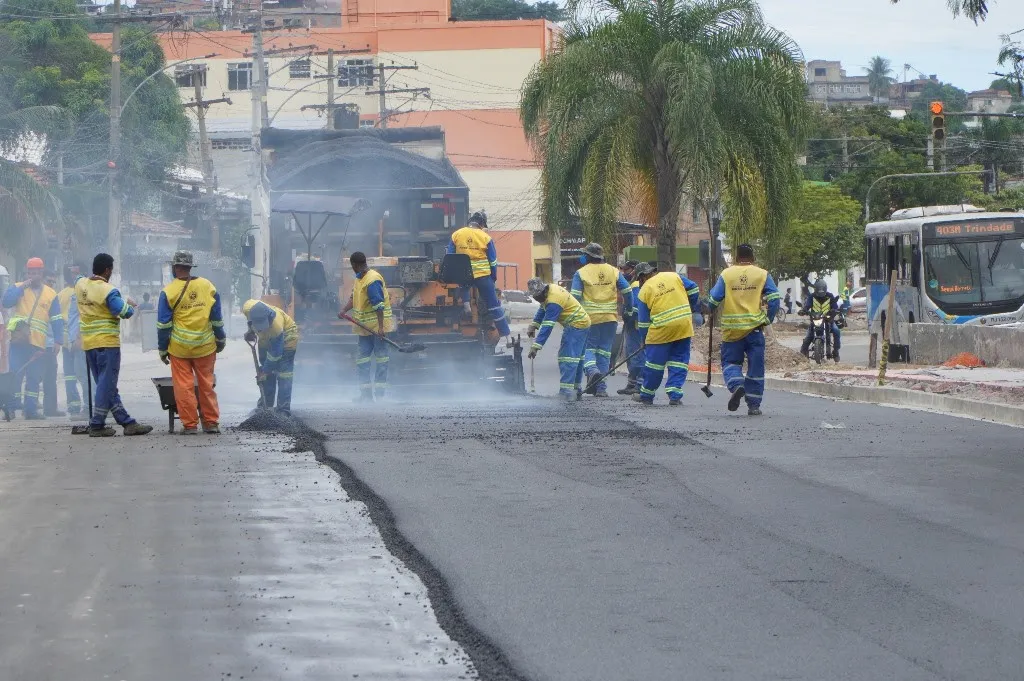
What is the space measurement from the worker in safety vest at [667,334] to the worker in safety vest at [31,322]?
6.72 meters

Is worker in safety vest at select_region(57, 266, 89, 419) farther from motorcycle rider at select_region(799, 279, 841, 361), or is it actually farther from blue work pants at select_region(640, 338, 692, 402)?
motorcycle rider at select_region(799, 279, 841, 361)

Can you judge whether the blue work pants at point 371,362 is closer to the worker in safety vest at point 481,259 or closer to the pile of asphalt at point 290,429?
the worker in safety vest at point 481,259

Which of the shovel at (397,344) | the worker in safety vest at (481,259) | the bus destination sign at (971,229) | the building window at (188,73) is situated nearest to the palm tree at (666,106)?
the bus destination sign at (971,229)

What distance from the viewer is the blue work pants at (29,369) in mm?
17984

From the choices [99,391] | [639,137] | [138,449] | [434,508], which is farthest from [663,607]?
[639,137]

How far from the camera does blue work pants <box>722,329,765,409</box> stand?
15.4 metres

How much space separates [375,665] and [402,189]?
15.3 meters

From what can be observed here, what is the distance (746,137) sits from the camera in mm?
28469

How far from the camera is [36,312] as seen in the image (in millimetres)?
18094

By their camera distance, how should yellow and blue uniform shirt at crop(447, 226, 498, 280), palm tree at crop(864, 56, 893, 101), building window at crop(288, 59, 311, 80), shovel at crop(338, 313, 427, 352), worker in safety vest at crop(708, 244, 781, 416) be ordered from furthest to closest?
1. palm tree at crop(864, 56, 893, 101)
2. building window at crop(288, 59, 311, 80)
3. yellow and blue uniform shirt at crop(447, 226, 498, 280)
4. shovel at crop(338, 313, 427, 352)
5. worker in safety vest at crop(708, 244, 781, 416)

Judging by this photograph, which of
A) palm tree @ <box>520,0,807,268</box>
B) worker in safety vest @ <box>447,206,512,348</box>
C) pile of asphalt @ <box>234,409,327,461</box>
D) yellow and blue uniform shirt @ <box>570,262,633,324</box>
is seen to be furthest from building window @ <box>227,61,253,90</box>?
pile of asphalt @ <box>234,409,327,461</box>

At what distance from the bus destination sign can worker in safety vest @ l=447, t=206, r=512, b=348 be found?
14078 mm

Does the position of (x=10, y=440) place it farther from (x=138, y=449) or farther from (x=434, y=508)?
(x=434, y=508)

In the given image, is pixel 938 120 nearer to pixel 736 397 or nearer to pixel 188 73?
pixel 736 397
